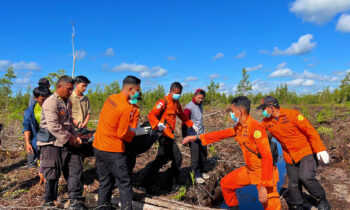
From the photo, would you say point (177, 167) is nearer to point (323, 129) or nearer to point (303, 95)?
point (323, 129)

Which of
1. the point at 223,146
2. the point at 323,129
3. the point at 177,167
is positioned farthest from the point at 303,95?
the point at 177,167

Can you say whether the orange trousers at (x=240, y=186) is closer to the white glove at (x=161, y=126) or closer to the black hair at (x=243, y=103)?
the black hair at (x=243, y=103)

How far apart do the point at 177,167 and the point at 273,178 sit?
195 cm

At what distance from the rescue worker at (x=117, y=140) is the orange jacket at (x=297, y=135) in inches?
91.3

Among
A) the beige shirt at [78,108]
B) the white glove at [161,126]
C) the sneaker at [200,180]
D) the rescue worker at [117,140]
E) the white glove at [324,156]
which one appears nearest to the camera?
the rescue worker at [117,140]

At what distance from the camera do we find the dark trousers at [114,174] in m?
3.01

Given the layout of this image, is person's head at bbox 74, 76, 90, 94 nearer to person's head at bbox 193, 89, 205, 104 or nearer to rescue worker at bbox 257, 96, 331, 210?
person's head at bbox 193, 89, 205, 104

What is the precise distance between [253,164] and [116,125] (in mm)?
1949

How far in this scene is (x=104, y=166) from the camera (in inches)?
123

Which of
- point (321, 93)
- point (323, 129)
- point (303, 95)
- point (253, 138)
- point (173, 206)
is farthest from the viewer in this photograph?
point (303, 95)

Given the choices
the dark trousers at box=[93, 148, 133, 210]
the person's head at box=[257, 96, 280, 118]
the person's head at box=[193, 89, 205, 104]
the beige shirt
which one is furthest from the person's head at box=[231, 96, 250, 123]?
the beige shirt

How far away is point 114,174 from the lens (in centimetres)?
305

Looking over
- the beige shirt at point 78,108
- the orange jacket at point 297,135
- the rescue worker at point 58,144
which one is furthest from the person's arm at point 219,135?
the beige shirt at point 78,108

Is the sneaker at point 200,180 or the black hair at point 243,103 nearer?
the black hair at point 243,103
